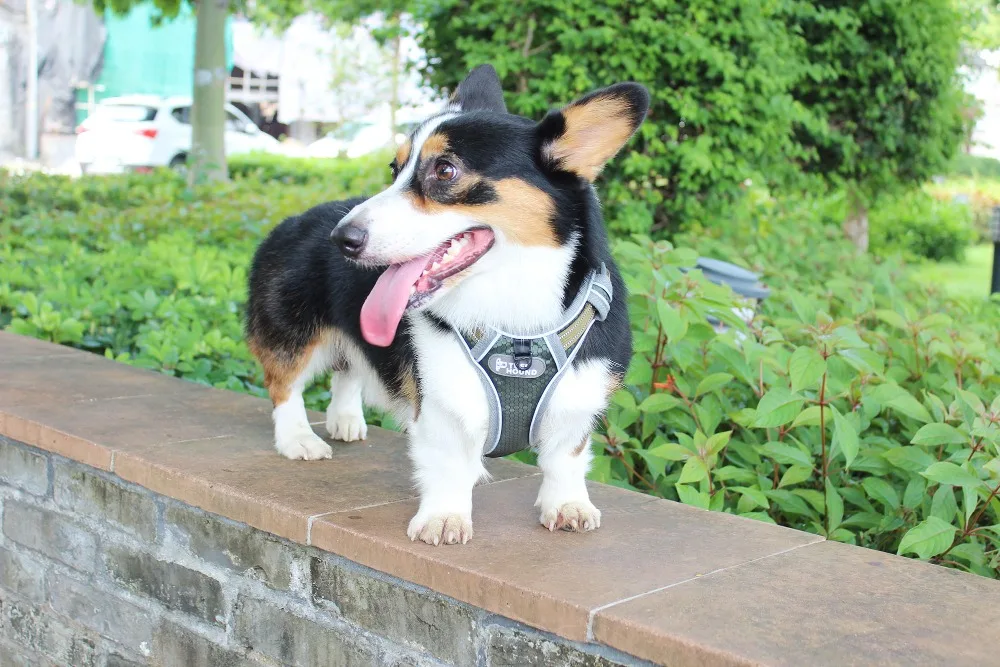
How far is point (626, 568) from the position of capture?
7.62 ft

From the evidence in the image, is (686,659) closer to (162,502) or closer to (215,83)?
(162,502)

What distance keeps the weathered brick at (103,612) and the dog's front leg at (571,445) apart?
1227 millimetres

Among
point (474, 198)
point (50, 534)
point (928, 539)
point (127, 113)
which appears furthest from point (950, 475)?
point (127, 113)

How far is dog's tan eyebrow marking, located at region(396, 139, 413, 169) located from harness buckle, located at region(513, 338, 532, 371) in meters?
0.48

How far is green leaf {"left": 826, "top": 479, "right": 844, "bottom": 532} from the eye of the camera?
2980 millimetres

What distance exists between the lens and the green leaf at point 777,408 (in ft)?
9.75

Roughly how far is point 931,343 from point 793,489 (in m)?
0.88

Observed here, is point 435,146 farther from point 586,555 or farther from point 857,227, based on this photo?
point 857,227

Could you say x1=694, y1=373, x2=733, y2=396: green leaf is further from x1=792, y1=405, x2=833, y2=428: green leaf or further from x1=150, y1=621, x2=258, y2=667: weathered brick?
x1=150, y1=621, x2=258, y2=667: weathered brick

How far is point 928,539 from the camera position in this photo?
2561 millimetres

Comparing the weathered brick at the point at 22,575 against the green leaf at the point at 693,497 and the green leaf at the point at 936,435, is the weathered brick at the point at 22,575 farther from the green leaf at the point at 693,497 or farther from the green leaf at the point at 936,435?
the green leaf at the point at 936,435

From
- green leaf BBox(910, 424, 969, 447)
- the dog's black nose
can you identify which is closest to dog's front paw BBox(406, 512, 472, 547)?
the dog's black nose

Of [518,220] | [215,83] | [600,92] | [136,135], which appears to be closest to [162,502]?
[518,220]

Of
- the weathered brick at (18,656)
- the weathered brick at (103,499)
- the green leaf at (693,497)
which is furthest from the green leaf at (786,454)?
the weathered brick at (18,656)
